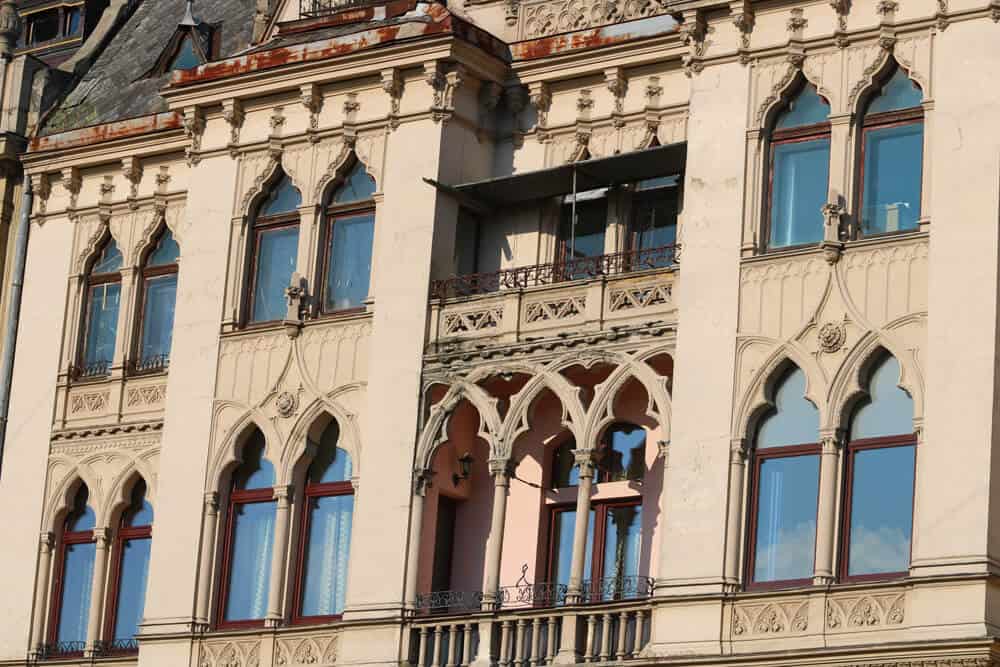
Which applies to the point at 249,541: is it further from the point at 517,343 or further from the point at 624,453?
the point at 624,453

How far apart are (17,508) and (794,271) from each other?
39.1 ft

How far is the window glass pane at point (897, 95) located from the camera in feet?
96.8

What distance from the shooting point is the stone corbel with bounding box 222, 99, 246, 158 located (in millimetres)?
34969

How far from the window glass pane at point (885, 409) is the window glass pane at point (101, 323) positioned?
11.6 meters

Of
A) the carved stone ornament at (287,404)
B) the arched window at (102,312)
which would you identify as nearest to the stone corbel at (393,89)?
the carved stone ornament at (287,404)

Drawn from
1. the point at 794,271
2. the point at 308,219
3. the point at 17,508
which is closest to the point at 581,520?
the point at 794,271

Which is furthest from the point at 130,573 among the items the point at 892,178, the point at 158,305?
the point at 892,178

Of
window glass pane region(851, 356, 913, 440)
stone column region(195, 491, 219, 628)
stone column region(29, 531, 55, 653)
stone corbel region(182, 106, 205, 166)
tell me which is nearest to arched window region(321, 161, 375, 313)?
stone corbel region(182, 106, 205, 166)

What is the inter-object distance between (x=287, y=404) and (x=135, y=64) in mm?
7775

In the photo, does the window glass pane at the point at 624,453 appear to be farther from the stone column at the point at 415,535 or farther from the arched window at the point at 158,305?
the arched window at the point at 158,305

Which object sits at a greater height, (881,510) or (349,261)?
(349,261)

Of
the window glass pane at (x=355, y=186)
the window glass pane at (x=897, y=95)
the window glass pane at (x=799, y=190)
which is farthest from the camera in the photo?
the window glass pane at (x=355, y=186)

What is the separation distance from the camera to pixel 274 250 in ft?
113

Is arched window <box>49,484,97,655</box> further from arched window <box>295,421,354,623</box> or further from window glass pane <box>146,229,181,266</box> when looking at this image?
arched window <box>295,421,354,623</box>
